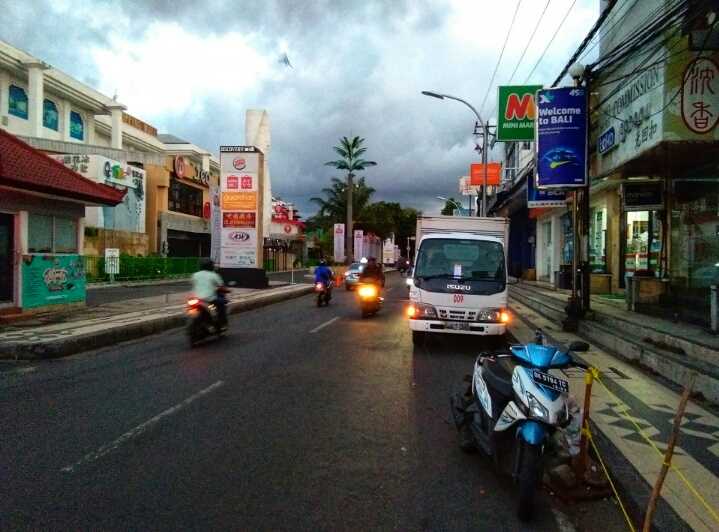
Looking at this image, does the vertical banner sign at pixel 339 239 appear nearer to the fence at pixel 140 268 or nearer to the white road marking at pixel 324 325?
the fence at pixel 140 268

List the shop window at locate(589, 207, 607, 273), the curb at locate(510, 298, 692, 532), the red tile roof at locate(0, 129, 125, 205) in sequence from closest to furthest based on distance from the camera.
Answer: the curb at locate(510, 298, 692, 532) → the red tile roof at locate(0, 129, 125, 205) → the shop window at locate(589, 207, 607, 273)

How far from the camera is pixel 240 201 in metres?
27.8

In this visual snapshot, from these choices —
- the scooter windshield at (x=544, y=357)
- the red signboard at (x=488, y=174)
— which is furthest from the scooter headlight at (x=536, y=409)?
the red signboard at (x=488, y=174)

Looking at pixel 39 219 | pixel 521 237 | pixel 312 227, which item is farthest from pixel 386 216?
pixel 39 219

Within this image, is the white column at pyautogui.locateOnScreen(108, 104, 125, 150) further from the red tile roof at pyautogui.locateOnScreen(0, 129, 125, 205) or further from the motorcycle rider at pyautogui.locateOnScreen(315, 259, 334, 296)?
the motorcycle rider at pyautogui.locateOnScreen(315, 259, 334, 296)

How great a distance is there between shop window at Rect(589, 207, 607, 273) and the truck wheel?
17.7 metres

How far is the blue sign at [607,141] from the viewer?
1392 centimetres

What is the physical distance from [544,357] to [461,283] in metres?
6.95

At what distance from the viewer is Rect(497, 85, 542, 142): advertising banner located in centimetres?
1908

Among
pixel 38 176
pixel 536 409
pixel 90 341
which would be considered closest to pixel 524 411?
pixel 536 409

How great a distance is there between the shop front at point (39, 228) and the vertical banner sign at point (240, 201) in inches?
425

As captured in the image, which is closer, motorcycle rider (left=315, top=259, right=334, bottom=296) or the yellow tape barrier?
Answer: the yellow tape barrier

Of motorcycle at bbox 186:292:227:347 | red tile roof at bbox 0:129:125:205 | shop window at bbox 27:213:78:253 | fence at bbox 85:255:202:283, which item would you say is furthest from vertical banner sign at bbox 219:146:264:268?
motorcycle at bbox 186:292:227:347

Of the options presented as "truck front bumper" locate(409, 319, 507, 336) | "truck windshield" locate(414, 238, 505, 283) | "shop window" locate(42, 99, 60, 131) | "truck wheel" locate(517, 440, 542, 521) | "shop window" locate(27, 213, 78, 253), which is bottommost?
"truck wheel" locate(517, 440, 542, 521)
